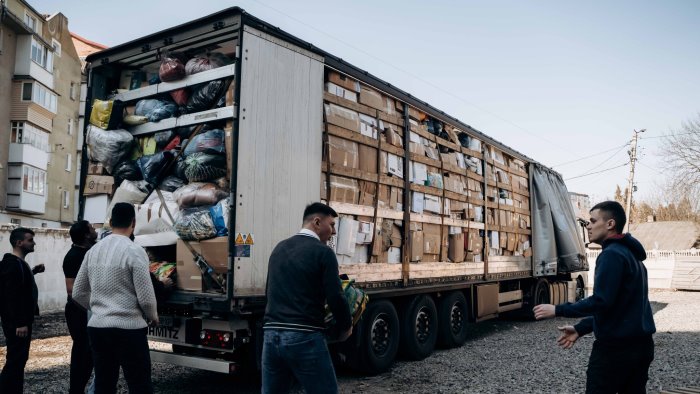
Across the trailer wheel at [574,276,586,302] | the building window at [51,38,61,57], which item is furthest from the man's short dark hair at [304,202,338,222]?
the building window at [51,38,61,57]

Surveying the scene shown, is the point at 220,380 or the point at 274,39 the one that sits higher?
the point at 274,39

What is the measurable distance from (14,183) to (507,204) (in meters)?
26.6

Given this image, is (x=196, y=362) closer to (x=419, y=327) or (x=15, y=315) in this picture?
(x=15, y=315)

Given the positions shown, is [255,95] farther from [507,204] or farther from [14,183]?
[14,183]

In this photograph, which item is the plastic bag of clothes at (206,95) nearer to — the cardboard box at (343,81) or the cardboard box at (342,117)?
the cardboard box at (342,117)

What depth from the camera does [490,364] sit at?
777 cm

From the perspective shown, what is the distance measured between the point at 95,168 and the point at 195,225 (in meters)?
2.02

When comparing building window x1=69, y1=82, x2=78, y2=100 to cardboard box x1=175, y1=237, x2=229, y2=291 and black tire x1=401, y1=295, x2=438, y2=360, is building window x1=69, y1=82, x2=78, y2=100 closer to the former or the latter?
black tire x1=401, y1=295, x2=438, y2=360

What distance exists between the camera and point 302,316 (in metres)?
3.48

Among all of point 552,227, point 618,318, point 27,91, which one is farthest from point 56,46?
point 618,318

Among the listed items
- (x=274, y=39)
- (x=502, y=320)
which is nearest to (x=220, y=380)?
(x=274, y=39)

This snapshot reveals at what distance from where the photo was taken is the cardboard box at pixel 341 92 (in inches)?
257

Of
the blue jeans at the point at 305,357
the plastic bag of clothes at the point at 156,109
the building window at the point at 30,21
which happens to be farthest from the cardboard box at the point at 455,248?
the building window at the point at 30,21

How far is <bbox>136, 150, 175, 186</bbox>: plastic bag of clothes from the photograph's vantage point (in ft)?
19.5
